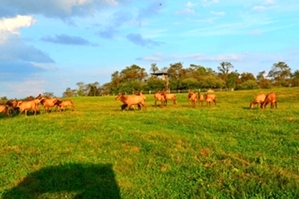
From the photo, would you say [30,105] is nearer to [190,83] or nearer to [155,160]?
[155,160]

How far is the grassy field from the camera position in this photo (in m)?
8.23

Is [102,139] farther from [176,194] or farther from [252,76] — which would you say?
[252,76]

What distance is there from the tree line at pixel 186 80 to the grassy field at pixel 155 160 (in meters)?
71.4

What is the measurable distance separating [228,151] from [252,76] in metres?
94.2

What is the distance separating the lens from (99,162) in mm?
10156

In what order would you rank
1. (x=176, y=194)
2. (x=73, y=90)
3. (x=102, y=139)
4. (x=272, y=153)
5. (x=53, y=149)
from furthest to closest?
1. (x=73, y=90)
2. (x=102, y=139)
3. (x=53, y=149)
4. (x=272, y=153)
5. (x=176, y=194)

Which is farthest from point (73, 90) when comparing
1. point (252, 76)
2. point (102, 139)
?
point (102, 139)

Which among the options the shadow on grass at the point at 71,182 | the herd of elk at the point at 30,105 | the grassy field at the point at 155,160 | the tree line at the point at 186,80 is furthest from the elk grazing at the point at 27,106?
the tree line at the point at 186,80

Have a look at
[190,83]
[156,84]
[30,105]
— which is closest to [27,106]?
[30,105]

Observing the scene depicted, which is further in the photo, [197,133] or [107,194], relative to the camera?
[197,133]

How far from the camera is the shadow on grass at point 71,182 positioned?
832cm

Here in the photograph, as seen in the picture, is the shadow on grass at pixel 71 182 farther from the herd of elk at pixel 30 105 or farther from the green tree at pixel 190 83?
the green tree at pixel 190 83

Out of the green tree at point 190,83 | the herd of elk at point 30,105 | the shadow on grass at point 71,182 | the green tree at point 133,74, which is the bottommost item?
the shadow on grass at point 71,182

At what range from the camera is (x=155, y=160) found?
401 inches
